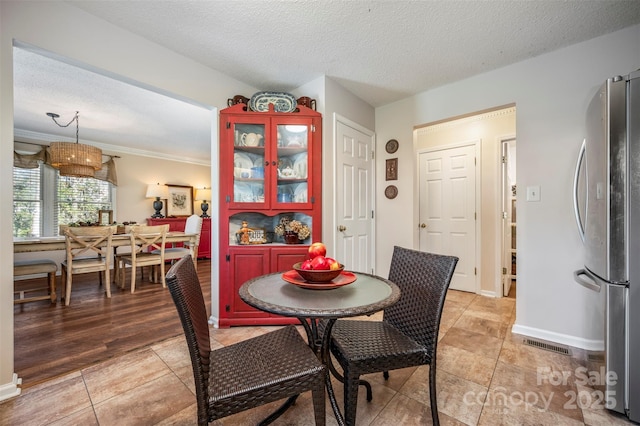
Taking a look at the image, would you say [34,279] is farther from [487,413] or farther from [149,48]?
[487,413]

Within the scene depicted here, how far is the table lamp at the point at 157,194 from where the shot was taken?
558 cm

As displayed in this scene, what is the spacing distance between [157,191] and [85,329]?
3993 millimetres

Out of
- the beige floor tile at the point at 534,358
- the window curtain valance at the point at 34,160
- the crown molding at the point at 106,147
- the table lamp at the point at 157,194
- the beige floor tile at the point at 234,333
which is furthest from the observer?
the table lamp at the point at 157,194

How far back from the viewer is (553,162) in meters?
2.27

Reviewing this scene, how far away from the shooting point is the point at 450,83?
285cm

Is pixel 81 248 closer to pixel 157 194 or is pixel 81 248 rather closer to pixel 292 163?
pixel 157 194

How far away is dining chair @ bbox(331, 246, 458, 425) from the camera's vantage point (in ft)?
3.93

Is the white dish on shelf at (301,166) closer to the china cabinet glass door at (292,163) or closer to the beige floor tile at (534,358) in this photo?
the china cabinet glass door at (292,163)

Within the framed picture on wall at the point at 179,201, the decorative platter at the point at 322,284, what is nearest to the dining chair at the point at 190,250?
the framed picture on wall at the point at 179,201

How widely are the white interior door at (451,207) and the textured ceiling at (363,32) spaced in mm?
1241

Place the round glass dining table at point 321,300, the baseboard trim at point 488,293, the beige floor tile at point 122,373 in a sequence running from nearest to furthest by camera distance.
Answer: the round glass dining table at point 321,300
the beige floor tile at point 122,373
the baseboard trim at point 488,293

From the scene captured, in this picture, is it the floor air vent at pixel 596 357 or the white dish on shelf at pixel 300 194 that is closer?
the floor air vent at pixel 596 357

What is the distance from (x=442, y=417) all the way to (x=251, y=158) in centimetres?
251

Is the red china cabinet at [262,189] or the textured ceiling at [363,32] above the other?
the textured ceiling at [363,32]
